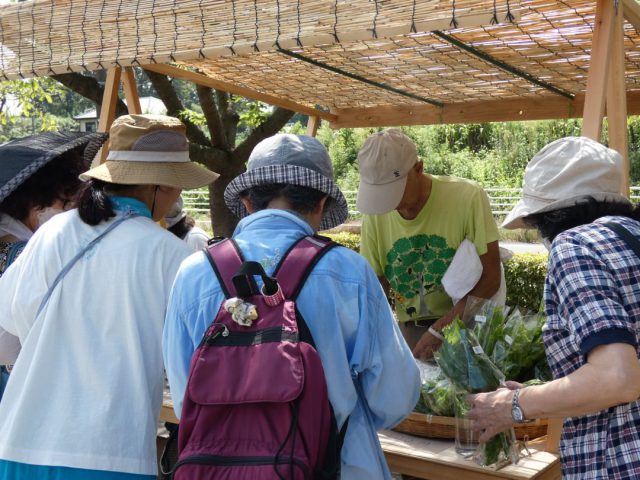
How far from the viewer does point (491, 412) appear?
2.02m

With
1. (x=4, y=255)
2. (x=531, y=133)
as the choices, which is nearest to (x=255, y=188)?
(x=4, y=255)

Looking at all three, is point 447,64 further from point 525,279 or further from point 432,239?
point 525,279

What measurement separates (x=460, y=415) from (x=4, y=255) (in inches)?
62.7

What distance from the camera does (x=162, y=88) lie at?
6.98 meters

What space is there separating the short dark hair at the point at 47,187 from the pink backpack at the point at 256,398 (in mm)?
1228

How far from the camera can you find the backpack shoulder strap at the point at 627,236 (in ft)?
5.75

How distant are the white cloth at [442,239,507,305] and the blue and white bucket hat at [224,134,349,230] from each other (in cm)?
134

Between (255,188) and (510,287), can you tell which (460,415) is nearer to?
(255,188)

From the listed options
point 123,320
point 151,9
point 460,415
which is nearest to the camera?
point 123,320

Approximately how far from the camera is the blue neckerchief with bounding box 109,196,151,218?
2252 mm

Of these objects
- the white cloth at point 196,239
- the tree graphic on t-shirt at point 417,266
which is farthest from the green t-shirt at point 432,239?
the white cloth at point 196,239

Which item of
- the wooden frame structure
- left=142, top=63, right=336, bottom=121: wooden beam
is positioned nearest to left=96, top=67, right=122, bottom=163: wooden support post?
the wooden frame structure

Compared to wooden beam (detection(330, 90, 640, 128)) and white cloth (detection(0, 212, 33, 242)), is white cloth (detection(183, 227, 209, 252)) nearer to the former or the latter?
white cloth (detection(0, 212, 33, 242))

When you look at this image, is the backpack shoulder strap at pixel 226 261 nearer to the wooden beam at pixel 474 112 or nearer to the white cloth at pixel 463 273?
the white cloth at pixel 463 273
